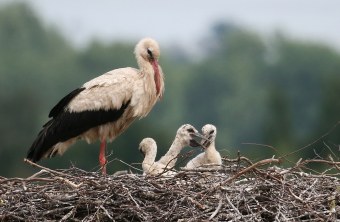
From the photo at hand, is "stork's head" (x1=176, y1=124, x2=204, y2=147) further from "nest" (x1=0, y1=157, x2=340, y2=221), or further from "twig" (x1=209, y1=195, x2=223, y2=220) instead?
"twig" (x1=209, y1=195, x2=223, y2=220)

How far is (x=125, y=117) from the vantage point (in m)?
14.8

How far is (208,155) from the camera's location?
13.3 meters

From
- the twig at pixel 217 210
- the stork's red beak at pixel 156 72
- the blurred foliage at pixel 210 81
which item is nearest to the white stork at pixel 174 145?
the stork's red beak at pixel 156 72

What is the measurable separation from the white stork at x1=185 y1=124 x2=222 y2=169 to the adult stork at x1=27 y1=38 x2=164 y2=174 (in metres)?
1.21

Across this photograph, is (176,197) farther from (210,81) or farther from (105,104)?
(210,81)

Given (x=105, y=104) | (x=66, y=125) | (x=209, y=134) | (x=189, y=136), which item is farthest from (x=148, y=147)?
(x=66, y=125)

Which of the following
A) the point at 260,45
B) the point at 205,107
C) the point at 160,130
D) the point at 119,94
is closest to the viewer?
the point at 119,94

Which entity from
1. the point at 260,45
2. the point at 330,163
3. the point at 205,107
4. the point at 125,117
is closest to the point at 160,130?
the point at 125,117

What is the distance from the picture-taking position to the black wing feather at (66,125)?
48.0 ft

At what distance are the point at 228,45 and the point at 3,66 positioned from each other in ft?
78.1

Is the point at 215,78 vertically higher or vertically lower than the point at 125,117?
lower

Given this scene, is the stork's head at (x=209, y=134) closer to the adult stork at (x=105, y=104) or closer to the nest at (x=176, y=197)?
the adult stork at (x=105, y=104)

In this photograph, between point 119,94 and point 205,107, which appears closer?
point 119,94

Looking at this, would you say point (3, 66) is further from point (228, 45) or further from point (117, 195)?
point (117, 195)
